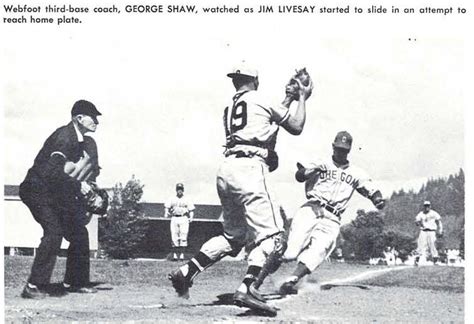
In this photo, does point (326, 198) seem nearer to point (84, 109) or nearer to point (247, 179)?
point (247, 179)

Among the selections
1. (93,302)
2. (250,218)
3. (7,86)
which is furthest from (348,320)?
(7,86)

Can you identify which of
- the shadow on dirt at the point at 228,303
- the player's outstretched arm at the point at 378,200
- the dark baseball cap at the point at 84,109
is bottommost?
the shadow on dirt at the point at 228,303

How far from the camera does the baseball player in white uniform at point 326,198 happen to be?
19.3 feet

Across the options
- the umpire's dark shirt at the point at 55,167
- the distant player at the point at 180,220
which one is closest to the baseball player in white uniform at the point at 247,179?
the umpire's dark shirt at the point at 55,167

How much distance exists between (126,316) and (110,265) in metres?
2.15

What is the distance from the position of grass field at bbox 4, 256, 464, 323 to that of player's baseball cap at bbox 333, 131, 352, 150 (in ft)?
4.29

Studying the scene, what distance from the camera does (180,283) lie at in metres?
5.15

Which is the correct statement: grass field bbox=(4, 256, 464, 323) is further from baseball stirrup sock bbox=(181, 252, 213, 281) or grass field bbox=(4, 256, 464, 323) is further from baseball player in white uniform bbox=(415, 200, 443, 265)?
baseball player in white uniform bbox=(415, 200, 443, 265)

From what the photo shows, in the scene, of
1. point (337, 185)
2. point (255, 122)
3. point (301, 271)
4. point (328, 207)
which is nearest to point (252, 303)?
point (301, 271)

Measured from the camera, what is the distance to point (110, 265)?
6.89 meters

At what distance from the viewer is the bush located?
25.3 feet

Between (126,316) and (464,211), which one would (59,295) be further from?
→ (464,211)

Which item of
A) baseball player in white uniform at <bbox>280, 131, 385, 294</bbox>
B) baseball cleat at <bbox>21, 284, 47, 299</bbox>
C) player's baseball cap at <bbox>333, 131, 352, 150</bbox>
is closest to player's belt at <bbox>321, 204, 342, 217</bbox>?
baseball player in white uniform at <bbox>280, 131, 385, 294</bbox>

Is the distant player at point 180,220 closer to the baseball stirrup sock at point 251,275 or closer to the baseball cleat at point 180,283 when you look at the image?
the baseball cleat at point 180,283
